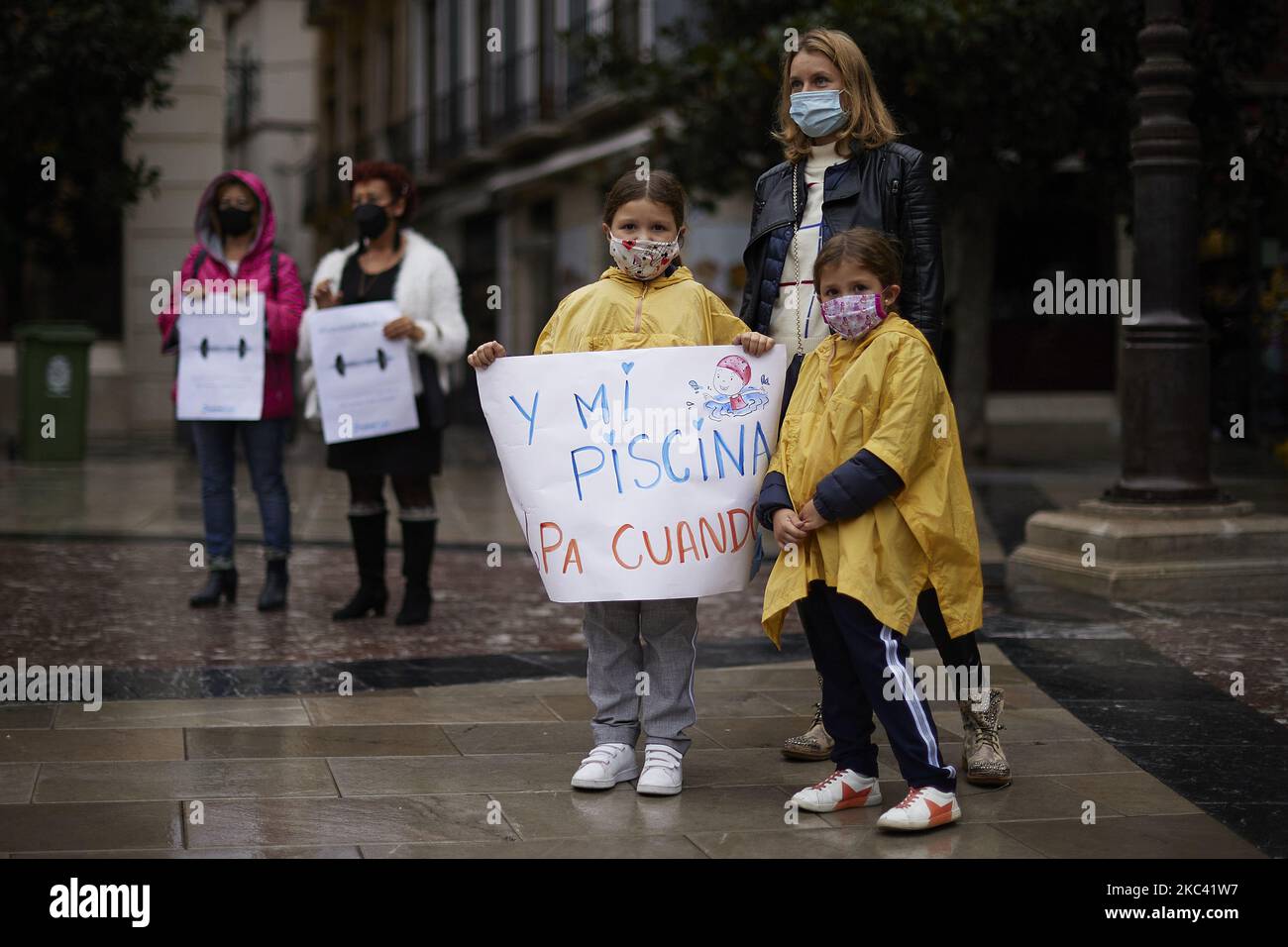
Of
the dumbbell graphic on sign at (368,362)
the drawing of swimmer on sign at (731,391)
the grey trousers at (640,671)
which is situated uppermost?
the dumbbell graphic on sign at (368,362)

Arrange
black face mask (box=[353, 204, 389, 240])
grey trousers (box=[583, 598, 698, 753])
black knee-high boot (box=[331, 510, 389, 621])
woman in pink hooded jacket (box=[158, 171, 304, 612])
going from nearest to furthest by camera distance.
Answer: grey trousers (box=[583, 598, 698, 753]), black face mask (box=[353, 204, 389, 240]), black knee-high boot (box=[331, 510, 389, 621]), woman in pink hooded jacket (box=[158, 171, 304, 612])

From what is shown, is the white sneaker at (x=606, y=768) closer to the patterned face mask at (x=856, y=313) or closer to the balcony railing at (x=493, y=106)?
the patterned face mask at (x=856, y=313)

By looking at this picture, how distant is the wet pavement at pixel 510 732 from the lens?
152 inches

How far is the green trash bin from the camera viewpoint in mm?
15625

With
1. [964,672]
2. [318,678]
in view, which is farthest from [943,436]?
[318,678]

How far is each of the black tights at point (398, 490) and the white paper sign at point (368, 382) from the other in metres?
0.24

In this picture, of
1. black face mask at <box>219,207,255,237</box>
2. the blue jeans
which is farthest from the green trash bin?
black face mask at <box>219,207,255,237</box>

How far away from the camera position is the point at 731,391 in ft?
14.1

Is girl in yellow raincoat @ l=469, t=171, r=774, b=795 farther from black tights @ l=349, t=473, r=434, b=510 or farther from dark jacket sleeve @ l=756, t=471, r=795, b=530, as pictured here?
black tights @ l=349, t=473, r=434, b=510

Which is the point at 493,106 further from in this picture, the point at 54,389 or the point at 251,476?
the point at 251,476

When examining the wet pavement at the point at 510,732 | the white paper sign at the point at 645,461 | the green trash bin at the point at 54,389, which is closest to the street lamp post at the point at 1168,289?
the wet pavement at the point at 510,732

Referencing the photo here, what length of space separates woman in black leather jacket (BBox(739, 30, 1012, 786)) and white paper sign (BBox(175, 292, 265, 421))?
122 inches

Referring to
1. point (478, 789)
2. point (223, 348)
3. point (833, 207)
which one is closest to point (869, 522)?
point (833, 207)
